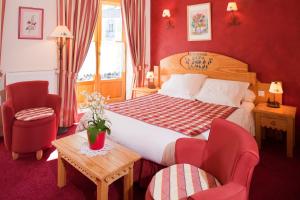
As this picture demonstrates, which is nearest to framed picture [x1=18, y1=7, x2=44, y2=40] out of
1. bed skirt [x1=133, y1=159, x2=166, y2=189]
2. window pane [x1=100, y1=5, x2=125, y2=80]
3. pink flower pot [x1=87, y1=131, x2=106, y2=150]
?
window pane [x1=100, y1=5, x2=125, y2=80]

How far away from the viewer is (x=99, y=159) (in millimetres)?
1885

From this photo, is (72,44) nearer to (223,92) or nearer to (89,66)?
(89,66)

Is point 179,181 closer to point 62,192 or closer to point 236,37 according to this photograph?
point 62,192

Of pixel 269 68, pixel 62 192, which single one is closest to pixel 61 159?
pixel 62 192

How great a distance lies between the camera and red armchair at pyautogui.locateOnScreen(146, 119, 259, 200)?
4.29 feet

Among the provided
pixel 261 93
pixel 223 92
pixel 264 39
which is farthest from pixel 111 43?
pixel 261 93

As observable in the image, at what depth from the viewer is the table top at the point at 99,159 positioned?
1.74 metres

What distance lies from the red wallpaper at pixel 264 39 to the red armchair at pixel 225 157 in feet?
6.82

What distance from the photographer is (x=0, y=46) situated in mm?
3221

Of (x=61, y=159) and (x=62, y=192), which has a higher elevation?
(x=61, y=159)

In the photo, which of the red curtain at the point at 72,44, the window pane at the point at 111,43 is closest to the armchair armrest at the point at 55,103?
the red curtain at the point at 72,44

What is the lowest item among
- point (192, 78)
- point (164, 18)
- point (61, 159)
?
point (61, 159)

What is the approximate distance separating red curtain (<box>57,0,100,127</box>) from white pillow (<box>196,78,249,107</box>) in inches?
82.7

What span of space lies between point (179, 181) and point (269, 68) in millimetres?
2641
